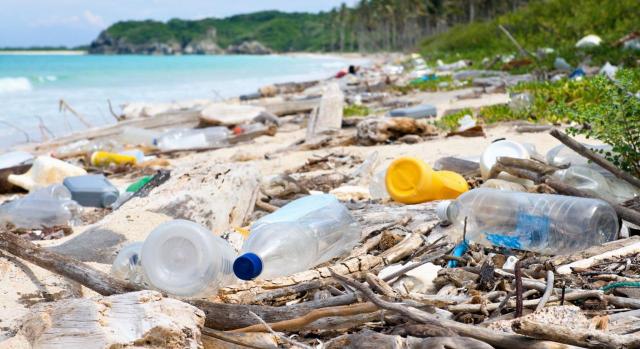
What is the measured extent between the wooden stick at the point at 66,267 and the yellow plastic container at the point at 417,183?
1897 mm

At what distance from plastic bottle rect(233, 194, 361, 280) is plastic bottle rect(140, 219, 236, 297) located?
0.14 m

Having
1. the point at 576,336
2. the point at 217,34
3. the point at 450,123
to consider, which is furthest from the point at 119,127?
the point at 217,34

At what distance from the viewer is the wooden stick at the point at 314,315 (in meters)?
2.11

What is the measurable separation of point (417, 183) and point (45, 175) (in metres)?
3.57

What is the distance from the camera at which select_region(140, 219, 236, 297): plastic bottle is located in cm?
258

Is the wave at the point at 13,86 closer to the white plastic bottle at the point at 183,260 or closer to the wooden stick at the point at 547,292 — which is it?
the white plastic bottle at the point at 183,260

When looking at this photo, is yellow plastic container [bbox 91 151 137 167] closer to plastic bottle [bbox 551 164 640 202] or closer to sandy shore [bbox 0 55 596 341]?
sandy shore [bbox 0 55 596 341]

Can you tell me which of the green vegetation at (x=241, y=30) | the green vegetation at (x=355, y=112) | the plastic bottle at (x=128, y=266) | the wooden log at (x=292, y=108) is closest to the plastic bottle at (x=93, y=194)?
the plastic bottle at (x=128, y=266)

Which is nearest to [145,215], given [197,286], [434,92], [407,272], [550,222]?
[197,286]

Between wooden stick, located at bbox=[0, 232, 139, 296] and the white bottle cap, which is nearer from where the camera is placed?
wooden stick, located at bbox=[0, 232, 139, 296]

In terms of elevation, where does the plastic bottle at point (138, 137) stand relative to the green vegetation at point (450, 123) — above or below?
below

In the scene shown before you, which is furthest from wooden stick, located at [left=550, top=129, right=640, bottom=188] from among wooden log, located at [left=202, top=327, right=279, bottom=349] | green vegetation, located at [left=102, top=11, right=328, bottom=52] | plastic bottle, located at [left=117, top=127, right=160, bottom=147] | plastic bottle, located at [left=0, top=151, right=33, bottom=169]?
green vegetation, located at [left=102, top=11, right=328, bottom=52]

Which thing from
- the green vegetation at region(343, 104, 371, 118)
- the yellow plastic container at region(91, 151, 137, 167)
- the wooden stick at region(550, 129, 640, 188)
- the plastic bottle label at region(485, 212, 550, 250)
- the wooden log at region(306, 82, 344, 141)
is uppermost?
the wooden stick at region(550, 129, 640, 188)

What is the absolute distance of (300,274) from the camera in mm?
2705
